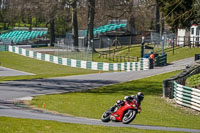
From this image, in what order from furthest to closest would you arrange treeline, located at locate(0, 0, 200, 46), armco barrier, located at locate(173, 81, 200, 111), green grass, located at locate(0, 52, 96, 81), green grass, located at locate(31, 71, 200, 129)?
1. green grass, located at locate(0, 52, 96, 81)
2. treeline, located at locate(0, 0, 200, 46)
3. armco barrier, located at locate(173, 81, 200, 111)
4. green grass, located at locate(31, 71, 200, 129)

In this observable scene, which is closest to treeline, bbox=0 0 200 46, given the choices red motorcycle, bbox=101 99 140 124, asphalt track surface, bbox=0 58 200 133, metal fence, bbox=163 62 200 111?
asphalt track surface, bbox=0 58 200 133

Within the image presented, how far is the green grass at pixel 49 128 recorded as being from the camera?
1194cm

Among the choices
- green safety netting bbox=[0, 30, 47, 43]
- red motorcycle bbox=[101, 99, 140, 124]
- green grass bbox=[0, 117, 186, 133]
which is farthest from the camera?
green safety netting bbox=[0, 30, 47, 43]

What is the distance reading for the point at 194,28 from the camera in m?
55.2

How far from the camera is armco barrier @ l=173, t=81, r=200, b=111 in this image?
19266 mm

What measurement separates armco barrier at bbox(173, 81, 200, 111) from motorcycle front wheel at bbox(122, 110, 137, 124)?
722cm

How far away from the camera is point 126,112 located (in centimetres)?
1273

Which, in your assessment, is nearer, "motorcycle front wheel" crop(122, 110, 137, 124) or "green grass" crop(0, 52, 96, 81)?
"motorcycle front wheel" crop(122, 110, 137, 124)

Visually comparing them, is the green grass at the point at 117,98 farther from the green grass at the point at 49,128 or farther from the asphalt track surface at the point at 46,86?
the green grass at the point at 49,128

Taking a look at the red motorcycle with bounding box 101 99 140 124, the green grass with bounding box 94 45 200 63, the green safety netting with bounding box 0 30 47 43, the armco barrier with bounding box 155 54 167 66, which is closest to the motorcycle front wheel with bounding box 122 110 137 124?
the red motorcycle with bounding box 101 99 140 124

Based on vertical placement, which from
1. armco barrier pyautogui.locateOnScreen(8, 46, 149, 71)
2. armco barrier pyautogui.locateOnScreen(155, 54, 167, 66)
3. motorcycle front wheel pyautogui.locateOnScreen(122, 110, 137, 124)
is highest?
motorcycle front wheel pyautogui.locateOnScreen(122, 110, 137, 124)

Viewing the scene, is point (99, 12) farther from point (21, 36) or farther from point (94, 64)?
point (94, 64)

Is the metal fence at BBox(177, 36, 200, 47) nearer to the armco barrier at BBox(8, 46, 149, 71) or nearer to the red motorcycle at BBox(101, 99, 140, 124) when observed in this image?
the armco barrier at BBox(8, 46, 149, 71)

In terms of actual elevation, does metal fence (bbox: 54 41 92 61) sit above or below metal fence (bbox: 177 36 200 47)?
below
